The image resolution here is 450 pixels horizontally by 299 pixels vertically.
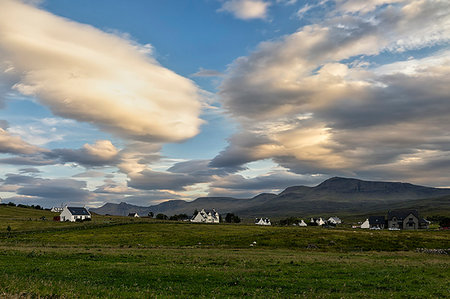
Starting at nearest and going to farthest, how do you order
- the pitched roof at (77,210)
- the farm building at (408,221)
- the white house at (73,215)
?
the white house at (73,215) < the pitched roof at (77,210) < the farm building at (408,221)

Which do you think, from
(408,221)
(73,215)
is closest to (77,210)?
(73,215)

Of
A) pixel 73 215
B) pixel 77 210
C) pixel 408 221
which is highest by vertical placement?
pixel 77 210

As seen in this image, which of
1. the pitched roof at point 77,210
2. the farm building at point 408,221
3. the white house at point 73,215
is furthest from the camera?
the farm building at point 408,221

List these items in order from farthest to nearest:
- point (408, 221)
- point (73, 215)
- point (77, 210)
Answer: point (408, 221) → point (77, 210) → point (73, 215)

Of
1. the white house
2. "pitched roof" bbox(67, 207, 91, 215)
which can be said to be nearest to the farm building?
the white house

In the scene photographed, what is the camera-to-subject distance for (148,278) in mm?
25219

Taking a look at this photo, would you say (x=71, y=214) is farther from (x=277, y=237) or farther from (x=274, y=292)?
(x=274, y=292)

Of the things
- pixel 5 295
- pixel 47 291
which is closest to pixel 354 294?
pixel 47 291

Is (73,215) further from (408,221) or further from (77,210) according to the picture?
(408,221)

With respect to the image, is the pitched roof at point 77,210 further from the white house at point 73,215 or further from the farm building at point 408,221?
the farm building at point 408,221

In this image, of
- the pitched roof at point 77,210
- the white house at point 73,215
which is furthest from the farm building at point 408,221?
the pitched roof at point 77,210

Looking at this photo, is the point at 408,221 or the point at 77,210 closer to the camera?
A: the point at 77,210

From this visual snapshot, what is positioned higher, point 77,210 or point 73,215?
point 77,210

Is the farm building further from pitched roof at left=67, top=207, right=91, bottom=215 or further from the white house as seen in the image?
pitched roof at left=67, top=207, right=91, bottom=215
